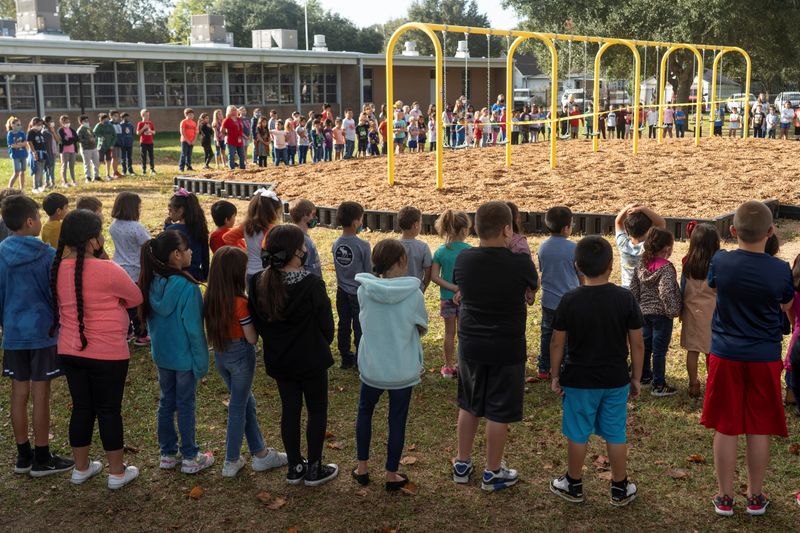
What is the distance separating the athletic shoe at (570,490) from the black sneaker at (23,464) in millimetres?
3420

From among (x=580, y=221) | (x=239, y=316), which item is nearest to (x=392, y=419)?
(x=239, y=316)

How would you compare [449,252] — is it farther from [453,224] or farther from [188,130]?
[188,130]

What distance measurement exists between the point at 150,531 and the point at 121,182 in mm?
16974

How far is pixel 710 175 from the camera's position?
17062 millimetres

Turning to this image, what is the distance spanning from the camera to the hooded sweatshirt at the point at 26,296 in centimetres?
512

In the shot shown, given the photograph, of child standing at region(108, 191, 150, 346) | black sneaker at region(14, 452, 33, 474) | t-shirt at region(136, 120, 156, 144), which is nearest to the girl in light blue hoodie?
black sneaker at region(14, 452, 33, 474)

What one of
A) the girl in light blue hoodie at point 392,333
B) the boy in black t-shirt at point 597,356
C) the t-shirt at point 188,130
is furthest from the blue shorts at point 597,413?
the t-shirt at point 188,130

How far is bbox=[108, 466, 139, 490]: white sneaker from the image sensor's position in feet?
16.8

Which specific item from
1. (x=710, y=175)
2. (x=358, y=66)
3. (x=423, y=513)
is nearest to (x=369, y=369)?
(x=423, y=513)

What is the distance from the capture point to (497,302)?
474cm

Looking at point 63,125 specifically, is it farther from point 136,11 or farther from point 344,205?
point 136,11

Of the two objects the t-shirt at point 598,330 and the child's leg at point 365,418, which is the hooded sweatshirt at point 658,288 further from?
the child's leg at point 365,418

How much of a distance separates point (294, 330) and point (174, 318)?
0.81 metres

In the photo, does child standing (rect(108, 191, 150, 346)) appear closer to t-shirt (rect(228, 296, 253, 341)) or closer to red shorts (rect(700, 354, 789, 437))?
t-shirt (rect(228, 296, 253, 341))
